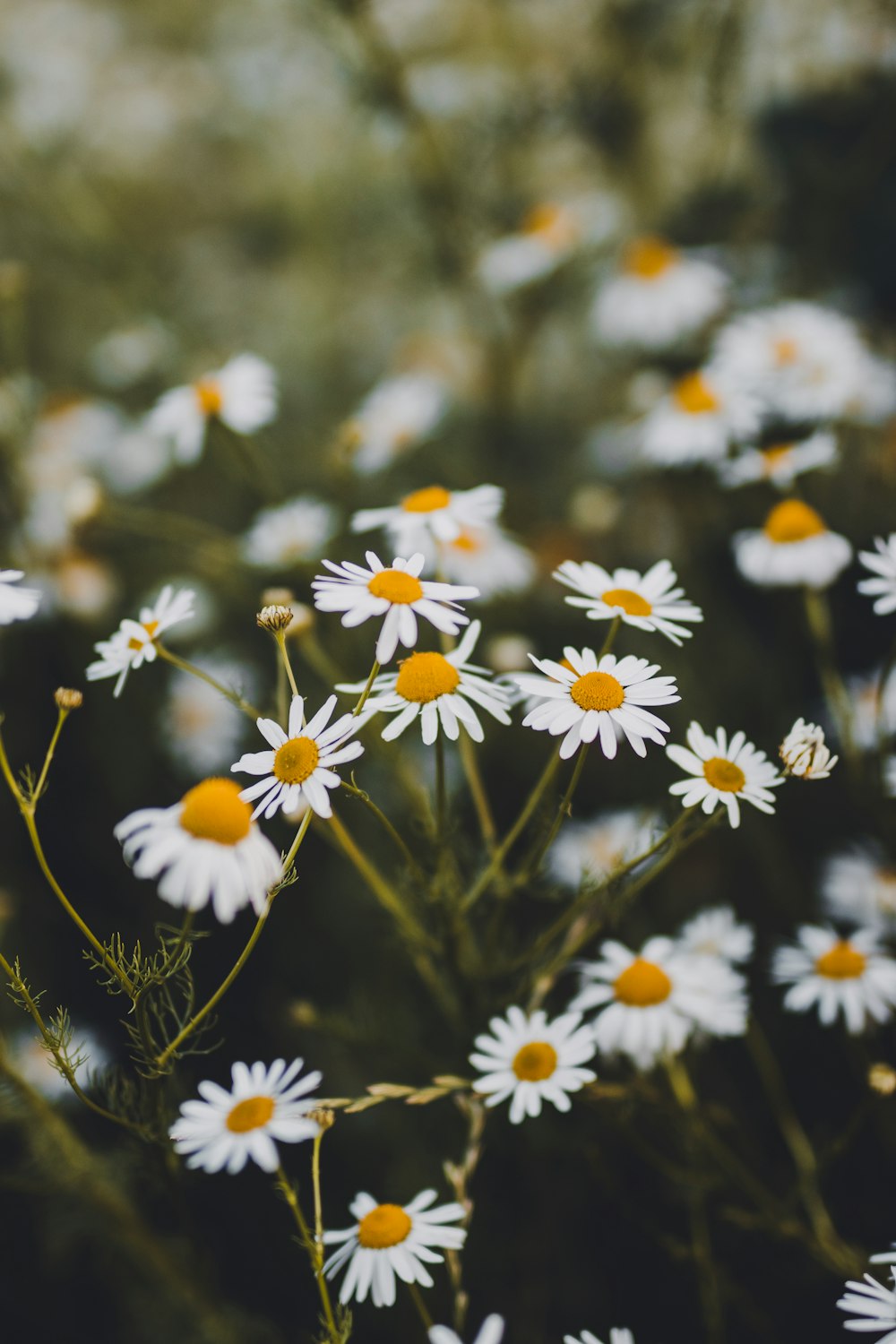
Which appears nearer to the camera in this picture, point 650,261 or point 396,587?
point 396,587

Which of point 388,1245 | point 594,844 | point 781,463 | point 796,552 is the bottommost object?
point 388,1245

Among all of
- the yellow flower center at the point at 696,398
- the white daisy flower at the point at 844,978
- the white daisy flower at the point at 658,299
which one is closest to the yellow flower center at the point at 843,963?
the white daisy flower at the point at 844,978

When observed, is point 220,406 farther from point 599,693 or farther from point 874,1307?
point 874,1307

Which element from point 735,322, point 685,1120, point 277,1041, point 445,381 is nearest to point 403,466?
point 445,381

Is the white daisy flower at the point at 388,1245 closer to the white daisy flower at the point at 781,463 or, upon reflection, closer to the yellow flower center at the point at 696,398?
the white daisy flower at the point at 781,463

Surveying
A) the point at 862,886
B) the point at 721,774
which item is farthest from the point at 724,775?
the point at 862,886

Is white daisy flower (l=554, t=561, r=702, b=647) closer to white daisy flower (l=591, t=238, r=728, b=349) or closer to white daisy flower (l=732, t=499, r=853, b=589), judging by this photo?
white daisy flower (l=732, t=499, r=853, b=589)
